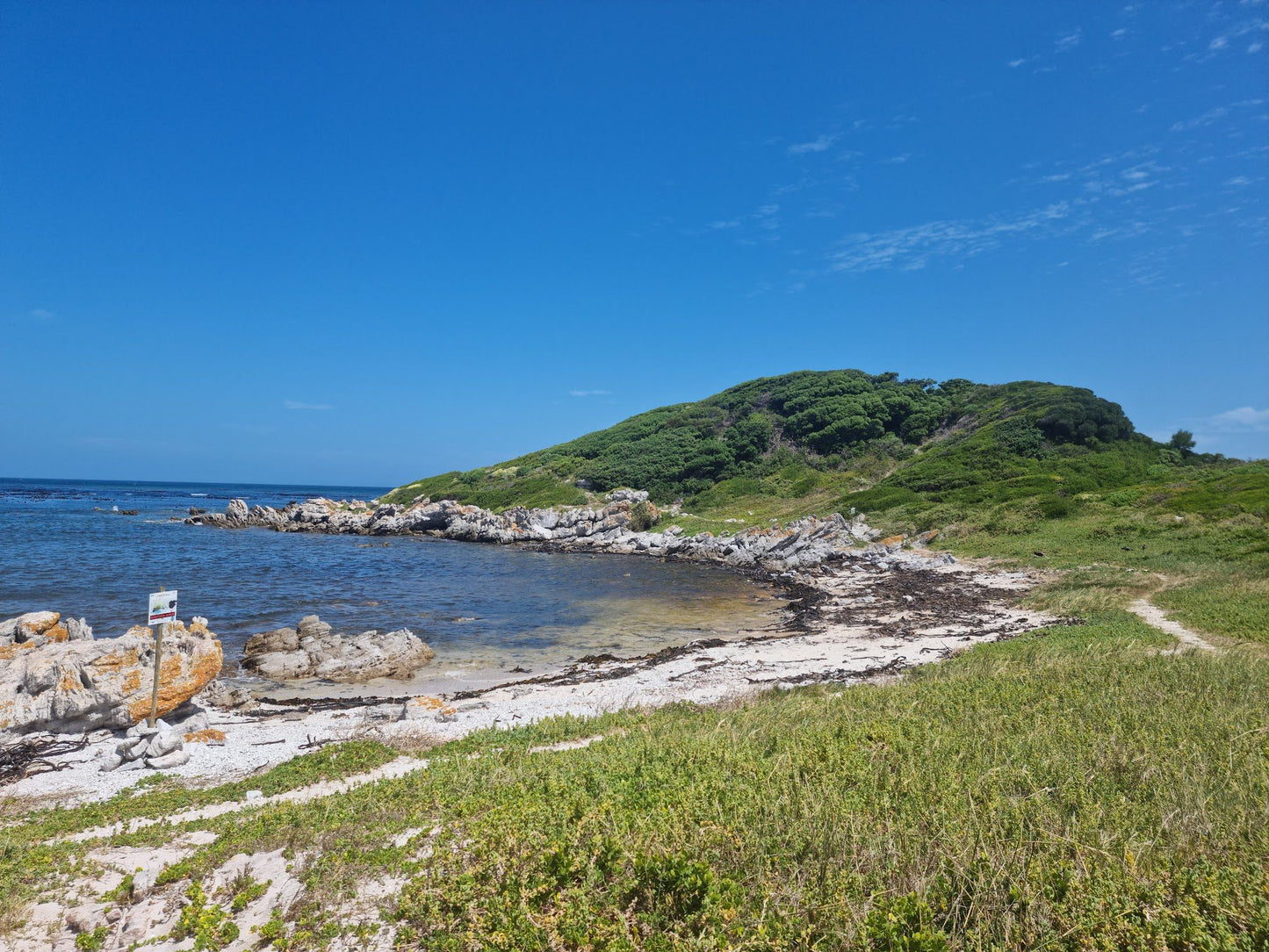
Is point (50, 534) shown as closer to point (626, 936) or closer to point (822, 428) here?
point (626, 936)

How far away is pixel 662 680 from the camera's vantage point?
57.5 ft

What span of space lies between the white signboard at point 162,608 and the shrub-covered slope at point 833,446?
173ft

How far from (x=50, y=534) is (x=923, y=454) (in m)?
85.5

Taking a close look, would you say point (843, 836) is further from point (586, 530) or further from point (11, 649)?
point (586, 530)

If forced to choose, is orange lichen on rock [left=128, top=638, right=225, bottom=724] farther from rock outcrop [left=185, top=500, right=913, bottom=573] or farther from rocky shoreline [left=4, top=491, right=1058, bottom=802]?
rock outcrop [left=185, top=500, right=913, bottom=573]

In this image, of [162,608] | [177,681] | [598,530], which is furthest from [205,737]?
[598,530]

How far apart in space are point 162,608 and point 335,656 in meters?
6.85

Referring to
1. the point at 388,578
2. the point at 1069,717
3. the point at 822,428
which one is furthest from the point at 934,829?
the point at 822,428

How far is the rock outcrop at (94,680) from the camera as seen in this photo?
1242 cm

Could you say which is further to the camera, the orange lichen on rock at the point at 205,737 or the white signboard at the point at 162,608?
the white signboard at the point at 162,608

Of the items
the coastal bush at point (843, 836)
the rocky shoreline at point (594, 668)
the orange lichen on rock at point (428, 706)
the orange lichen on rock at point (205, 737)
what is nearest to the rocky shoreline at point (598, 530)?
the rocky shoreline at point (594, 668)

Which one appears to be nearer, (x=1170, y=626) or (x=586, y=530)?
(x=1170, y=626)

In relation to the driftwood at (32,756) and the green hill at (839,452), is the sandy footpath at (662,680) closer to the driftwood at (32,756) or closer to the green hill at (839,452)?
the driftwood at (32,756)

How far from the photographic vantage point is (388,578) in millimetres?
38531
